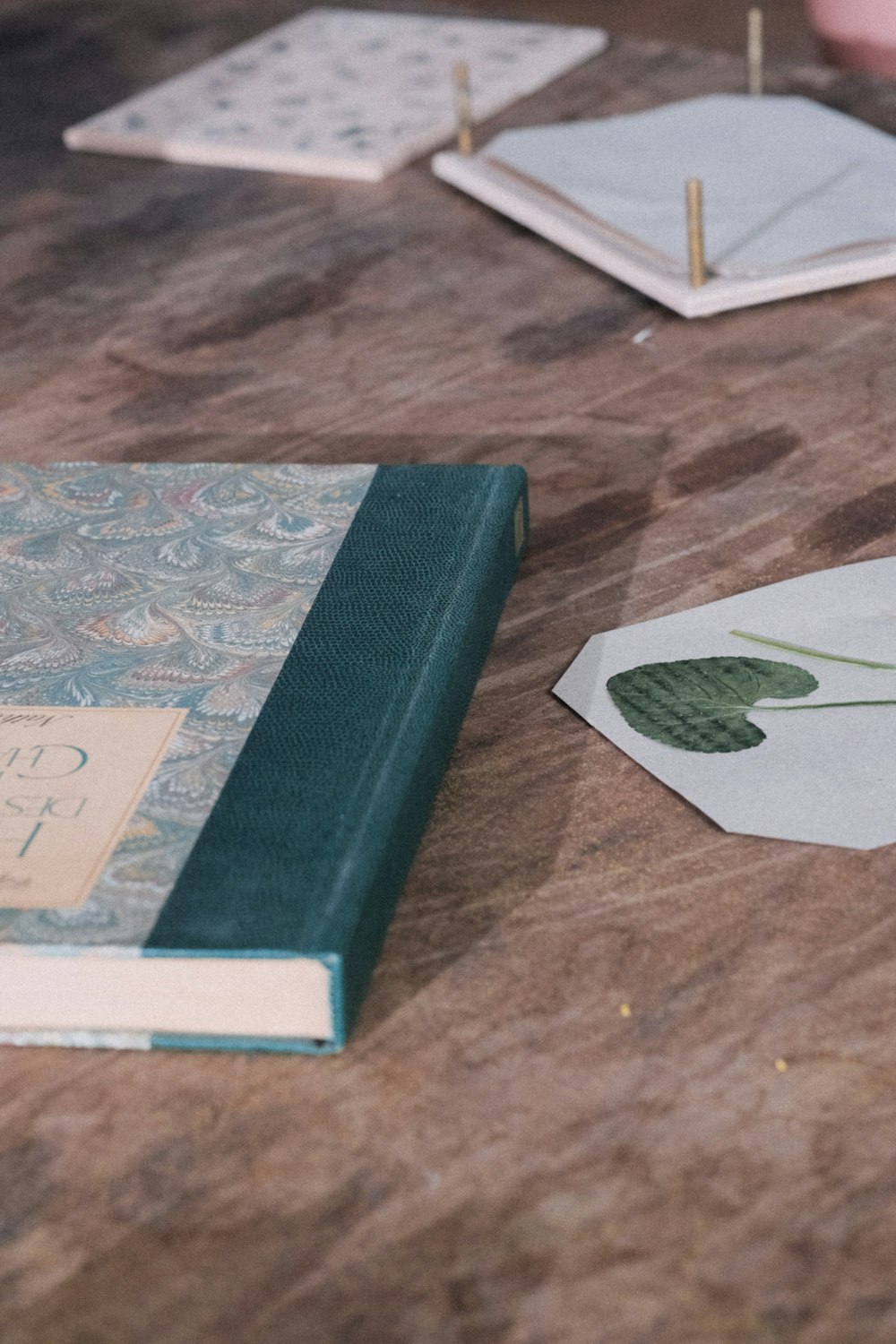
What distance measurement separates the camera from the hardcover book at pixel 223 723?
437mm

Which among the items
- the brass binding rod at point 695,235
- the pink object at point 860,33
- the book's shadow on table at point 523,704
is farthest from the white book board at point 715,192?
the pink object at point 860,33

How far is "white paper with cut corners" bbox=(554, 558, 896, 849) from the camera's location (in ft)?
1.72

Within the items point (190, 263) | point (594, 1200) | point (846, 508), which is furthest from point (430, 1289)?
point (190, 263)

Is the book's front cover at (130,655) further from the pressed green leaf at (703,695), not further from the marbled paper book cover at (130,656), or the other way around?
the pressed green leaf at (703,695)

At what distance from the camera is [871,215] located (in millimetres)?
930

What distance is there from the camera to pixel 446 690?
0.55 metres

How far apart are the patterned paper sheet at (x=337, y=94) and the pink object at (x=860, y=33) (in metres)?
0.29

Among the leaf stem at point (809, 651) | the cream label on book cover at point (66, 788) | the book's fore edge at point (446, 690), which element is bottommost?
the leaf stem at point (809, 651)

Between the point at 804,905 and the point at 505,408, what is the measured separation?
0.42 m

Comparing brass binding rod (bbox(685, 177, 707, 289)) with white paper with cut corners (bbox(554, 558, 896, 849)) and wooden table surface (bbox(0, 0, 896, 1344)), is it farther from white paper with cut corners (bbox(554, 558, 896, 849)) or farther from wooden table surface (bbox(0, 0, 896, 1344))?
white paper with cut corners (bbox(554, 558, 896, 849))

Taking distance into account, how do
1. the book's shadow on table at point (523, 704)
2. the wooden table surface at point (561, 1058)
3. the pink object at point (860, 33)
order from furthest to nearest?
the pink object at point (860, 33), the book's shadow on table at point (523, 704), the wooden table surface at point (561, 1058)

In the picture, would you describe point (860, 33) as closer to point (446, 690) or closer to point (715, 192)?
point (715, 192)

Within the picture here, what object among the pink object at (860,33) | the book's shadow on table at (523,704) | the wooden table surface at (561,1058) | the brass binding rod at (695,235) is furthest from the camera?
the pink object at (860,33)

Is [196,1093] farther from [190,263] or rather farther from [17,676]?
[190,263]
